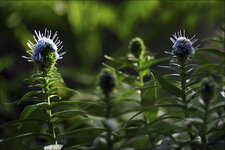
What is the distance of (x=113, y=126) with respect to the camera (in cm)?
34

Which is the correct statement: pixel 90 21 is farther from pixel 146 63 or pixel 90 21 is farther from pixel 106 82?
pixel 106 82

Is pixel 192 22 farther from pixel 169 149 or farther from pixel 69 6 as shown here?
pixel 169 149

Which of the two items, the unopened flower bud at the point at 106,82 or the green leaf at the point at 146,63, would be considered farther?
the green leaf at the point at 146,63

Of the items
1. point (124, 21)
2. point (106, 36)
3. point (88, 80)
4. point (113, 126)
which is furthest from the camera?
point (106, 36)

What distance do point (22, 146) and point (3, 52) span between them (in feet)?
5.36

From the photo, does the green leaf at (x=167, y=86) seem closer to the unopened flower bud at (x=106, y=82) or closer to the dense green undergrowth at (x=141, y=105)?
the dense green undergrowth at (x=141, y=105)

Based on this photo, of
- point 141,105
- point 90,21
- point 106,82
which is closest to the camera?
point 106,82

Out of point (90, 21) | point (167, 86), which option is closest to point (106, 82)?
point (167, 86)

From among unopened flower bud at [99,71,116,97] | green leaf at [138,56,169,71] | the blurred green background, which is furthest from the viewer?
the blurred green background

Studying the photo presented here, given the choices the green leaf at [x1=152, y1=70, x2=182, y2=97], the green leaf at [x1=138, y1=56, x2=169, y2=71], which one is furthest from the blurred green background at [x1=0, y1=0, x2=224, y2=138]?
the green leaf at [x1=152, y1=70, x2=182, y2=97]

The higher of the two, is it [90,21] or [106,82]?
[90,21]

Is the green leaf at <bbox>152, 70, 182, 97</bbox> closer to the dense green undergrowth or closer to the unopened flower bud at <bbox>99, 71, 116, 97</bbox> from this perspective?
the dense green undergrowth

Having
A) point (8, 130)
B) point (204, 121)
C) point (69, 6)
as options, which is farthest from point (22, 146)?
point (69, 6)

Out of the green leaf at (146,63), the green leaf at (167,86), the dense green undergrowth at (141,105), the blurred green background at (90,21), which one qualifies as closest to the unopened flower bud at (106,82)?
the dense green undergrowth at (141,105)
